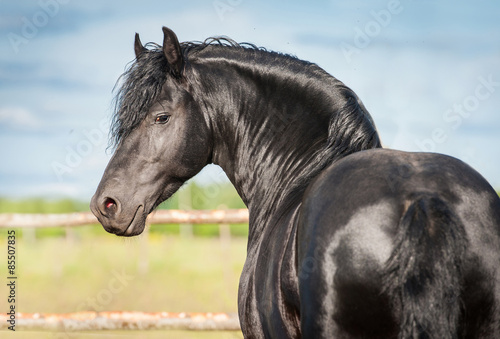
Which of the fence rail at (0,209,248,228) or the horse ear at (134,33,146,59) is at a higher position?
the horse ear at (134,33,146,59)

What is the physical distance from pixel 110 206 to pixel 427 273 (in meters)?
1.87

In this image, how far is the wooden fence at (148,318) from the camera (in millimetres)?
5141

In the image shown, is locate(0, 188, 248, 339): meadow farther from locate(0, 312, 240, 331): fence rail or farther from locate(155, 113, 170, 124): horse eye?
locate(155, 113, 170, 124): horse eye

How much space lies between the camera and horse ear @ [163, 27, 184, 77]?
3.02 meters

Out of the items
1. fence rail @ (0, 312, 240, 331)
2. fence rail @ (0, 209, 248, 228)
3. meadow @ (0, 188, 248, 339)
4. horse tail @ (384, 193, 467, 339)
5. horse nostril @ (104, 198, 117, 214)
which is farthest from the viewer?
meadow @ (0, 188, 248, 339)

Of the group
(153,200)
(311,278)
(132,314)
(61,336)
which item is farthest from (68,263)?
(311,278)

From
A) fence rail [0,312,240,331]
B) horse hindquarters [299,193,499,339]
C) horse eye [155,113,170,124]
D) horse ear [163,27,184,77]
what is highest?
horse ear [163,27,184,77]

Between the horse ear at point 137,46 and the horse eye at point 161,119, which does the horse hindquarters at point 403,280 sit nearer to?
the horse eye at point 161,119

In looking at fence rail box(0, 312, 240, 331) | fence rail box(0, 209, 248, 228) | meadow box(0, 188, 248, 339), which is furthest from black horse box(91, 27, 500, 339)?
meadow box(0, 188, 248, 339)

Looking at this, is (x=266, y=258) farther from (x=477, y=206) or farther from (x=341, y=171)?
(x=477, y=206)

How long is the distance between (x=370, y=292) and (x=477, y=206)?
519 mm

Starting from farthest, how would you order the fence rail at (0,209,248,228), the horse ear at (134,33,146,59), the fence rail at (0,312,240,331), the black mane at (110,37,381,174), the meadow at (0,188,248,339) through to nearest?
the meadow at (0,188,248,339) → the fence rail at (0,209,248,228) → the fence rail at (0,312,240,331) → the horse ear at (134,33,146,59) → the black mane at (110,37,381,174)

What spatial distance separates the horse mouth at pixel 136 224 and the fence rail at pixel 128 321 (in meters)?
2.30

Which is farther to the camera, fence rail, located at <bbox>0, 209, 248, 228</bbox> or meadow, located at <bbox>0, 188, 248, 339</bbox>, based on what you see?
meadow, located at <bbox>0, 188, 248, 339</bbox>
